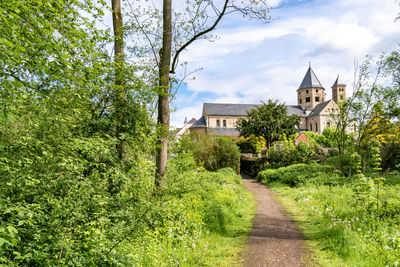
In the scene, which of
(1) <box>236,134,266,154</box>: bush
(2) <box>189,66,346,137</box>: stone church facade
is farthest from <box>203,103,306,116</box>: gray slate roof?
(1) <box>236,134,266,154</box>: bush

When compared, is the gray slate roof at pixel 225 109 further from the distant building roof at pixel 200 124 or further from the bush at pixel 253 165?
the bush at pixel 253 165

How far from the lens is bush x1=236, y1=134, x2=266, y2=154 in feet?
112

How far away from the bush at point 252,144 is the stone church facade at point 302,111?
19.0m

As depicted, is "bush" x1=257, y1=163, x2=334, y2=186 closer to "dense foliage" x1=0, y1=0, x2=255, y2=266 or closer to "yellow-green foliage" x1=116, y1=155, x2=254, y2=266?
"yellow-green foliage" x1=116, y1=155, x2=254, y2=266

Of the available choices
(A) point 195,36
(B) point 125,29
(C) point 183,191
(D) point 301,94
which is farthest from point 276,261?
(D) point 301,94

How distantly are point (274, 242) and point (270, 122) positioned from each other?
26036 millimetres

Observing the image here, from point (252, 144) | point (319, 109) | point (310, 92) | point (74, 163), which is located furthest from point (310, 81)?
point (74, 163)

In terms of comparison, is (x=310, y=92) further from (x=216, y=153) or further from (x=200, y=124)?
(x=216, y=153)

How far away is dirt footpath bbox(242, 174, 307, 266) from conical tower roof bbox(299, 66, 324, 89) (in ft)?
261

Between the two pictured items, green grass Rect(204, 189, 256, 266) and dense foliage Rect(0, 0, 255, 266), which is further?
green grass Rect(204, 189, 256, 266)

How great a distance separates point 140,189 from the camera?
5.71 meters

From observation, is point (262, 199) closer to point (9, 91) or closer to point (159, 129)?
point (159, 129)

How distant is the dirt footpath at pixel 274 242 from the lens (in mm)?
5488

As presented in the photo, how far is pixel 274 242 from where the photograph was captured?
257 inches
